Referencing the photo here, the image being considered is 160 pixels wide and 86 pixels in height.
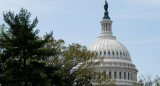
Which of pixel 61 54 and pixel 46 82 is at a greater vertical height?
pixel 61 54

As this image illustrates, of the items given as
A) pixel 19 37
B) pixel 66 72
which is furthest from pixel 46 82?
pixel 66 72

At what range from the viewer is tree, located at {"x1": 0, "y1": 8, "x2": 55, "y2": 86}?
69125 millimetres

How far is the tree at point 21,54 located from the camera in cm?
6912

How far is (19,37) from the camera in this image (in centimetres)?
6944

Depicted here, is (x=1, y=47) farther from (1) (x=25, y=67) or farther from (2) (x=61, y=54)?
(2) (x=61, y=54)

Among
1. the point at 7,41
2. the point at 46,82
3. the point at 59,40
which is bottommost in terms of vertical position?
the point at 46,82

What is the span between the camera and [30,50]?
6981 cm

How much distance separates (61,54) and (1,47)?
1861 cm

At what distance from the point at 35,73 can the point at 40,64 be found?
1372 millimetres

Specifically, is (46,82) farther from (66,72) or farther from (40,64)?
(66,72)

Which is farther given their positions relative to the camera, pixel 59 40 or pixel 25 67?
pixel 59 40

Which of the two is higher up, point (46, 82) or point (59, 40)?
point (59, 40)

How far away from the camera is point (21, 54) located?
69250 millimetres

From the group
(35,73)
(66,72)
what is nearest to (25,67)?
(35,73)
